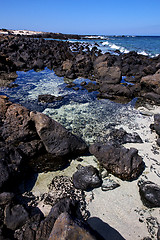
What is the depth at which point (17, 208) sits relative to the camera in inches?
125

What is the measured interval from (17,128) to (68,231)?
3.76 meters

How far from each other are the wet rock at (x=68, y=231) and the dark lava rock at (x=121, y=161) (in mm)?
2261

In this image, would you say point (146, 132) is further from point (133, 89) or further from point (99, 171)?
point (133, 89)

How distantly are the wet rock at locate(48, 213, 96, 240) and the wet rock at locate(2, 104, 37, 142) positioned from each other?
3.31 metres

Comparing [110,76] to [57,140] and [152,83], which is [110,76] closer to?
[152,83]

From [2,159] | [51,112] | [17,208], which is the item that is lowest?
[51,112]

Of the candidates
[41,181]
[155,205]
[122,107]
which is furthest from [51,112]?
[155,205]

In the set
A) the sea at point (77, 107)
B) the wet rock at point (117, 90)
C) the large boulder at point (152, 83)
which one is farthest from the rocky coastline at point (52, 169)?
the large boulder at point (152, 83)

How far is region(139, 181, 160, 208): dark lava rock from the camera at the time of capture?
358 cm

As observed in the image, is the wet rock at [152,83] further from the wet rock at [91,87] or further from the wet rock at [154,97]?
the wet rock at [91,87]

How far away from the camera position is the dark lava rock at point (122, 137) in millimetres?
5762

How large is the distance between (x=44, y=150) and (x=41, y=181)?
108cm

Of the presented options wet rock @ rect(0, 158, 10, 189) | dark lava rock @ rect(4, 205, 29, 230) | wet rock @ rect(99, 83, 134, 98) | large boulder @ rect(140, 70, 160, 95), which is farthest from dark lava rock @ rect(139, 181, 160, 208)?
large boulder @ rect(140, 70, 160, 95)

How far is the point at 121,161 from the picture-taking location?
173 inches
